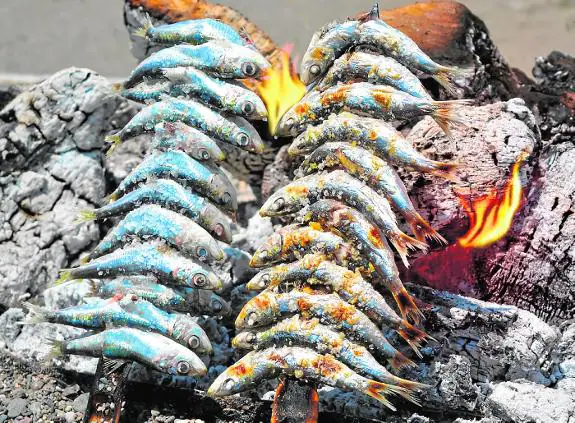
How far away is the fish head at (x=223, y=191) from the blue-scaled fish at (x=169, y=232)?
31 centimetres

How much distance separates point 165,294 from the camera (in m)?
5.18

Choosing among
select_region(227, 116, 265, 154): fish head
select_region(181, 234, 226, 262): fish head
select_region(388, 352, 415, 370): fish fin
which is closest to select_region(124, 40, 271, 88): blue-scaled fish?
select_region(227, 116, 265, 154): fish head

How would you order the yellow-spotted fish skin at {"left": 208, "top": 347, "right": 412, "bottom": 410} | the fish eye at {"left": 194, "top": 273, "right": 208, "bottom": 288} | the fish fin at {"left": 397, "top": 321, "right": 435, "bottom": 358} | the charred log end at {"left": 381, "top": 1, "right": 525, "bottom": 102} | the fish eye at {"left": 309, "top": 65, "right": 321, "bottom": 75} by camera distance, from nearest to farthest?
the yellow-spotted fish skin at {"left": 208, "top": 347, "right": 412, "bottom": 410} < the fish fin at {"left": 397, "top": 321, "right": 435, "bottom": 358} < the fish eye at {"left": 194, "top": 273, "right": 208, "bottom": 288} < the fish eye at {"left": 309, "top": 65, "right": 321, "bottom": 75} < the charred log end at {"left": 381, "top": 1, "right": 525, "bottom": 102}

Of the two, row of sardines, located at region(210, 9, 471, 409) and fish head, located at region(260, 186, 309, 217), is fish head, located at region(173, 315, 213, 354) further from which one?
fish head, located at region(260, 186, 309, 217)

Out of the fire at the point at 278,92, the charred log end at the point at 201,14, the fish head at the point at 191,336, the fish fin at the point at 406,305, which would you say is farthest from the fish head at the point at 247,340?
the charred log end at the point at 201,14

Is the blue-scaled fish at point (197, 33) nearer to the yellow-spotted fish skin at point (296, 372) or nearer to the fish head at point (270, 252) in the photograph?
the fish head at point (270, 252)

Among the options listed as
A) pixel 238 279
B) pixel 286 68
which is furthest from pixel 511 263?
pixel 286 68

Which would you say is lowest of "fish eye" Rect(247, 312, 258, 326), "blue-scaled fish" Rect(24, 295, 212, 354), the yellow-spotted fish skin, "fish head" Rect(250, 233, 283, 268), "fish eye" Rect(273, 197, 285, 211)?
the yellow-spotted fish skin

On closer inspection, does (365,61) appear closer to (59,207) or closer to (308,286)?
(308,286)

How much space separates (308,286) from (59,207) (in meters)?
2.82

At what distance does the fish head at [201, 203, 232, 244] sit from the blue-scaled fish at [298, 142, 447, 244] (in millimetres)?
900

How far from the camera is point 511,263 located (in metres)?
5.80

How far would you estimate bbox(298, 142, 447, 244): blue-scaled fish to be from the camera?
503cm

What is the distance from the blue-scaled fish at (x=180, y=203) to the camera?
5.42 m
